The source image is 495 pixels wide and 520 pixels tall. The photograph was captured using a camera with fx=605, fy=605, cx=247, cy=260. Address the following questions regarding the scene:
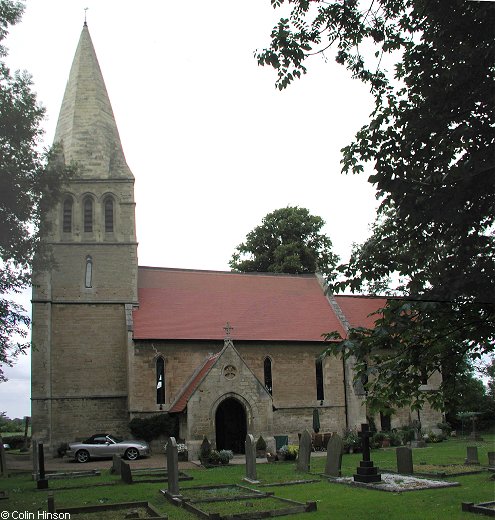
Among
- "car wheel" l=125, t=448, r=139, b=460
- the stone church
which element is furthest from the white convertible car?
the stone church

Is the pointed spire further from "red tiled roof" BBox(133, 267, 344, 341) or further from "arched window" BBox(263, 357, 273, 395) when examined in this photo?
"arched window" BBox(263, 357, 273, 395)

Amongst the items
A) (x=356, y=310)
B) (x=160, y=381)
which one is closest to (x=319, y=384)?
(x=356, y=310)

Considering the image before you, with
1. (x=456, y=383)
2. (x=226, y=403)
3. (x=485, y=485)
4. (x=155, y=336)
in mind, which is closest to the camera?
(x=456, y=383)

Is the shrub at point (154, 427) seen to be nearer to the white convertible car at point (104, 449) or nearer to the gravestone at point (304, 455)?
the white convertible car at point (104, 449)

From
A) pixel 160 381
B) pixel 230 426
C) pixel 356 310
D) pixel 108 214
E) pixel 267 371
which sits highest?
pixel 108 214

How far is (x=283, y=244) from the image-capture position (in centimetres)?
4022

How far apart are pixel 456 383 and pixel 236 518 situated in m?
5.00

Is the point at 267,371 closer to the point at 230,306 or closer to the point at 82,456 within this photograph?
the point at 230,306

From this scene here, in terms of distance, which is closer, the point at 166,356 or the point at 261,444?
the point at 261,444

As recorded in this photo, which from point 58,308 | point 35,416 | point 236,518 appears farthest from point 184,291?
point 236,518

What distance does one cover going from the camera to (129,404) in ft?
89.6

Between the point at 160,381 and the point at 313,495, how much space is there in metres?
15.5

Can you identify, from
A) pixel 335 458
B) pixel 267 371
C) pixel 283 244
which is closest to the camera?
pixel 335 458

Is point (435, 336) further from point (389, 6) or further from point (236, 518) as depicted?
point (236, 518)
